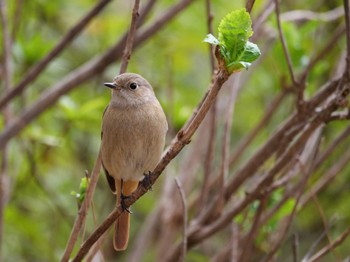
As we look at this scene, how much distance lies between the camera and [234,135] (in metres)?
5.24

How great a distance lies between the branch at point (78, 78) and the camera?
344 cm

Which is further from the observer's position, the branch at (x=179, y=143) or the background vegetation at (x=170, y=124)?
the background vegetation at (x=170, y=124)

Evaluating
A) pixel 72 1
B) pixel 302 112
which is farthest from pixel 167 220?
pixel 72 1

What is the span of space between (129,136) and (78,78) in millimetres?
776

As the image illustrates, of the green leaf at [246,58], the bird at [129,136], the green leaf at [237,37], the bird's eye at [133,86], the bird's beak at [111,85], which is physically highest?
the bird's eye at [133,86]

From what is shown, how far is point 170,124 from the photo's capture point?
372cm

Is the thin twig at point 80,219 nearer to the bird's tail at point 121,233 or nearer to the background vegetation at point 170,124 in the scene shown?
Result: the bird's tail at point 121,233

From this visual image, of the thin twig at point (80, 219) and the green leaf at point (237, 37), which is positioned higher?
the green leaf at point (237, 37)

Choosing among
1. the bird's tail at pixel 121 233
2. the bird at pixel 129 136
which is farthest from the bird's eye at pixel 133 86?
the bird's tail at pixel 121 233

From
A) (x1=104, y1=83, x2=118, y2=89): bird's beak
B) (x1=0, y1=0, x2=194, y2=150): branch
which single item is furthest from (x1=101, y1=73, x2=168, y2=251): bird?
(x1=0, y1=0, x2=194, y2=150): branch

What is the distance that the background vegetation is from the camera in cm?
338

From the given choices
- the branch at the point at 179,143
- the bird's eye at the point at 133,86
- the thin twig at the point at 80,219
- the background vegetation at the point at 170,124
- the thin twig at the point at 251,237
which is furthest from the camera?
the background vegetation at the point at 170,124

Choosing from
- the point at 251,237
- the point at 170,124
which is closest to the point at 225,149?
the point at 251,237

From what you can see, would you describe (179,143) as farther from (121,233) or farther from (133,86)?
(133,86)
